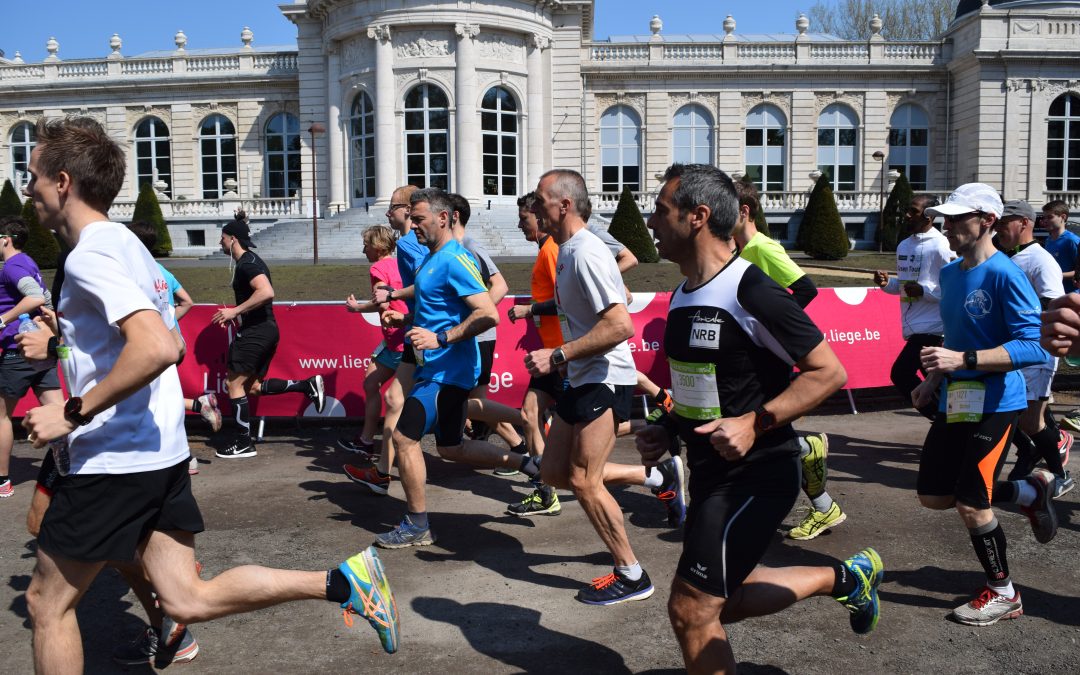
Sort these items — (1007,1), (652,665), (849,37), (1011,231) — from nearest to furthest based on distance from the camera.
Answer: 1. (652,665)
2. (1011,231)
3. (1007,1)
4. (849,37)

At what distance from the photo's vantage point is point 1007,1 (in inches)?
1500

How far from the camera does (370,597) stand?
3436 millimetres

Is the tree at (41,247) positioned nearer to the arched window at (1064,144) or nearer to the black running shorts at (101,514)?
the black running shorts at (101,514)

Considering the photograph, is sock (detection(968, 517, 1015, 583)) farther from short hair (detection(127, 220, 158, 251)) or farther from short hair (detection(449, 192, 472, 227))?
short hair (detection(127, 220, 158, 251))

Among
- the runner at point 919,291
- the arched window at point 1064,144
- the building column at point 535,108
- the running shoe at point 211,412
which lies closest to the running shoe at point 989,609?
the runner at point 919,291

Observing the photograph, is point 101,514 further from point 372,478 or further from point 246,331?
point 246,331

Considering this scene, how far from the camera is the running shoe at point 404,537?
5.42 metres

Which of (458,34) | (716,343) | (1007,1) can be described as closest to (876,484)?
(716,343)

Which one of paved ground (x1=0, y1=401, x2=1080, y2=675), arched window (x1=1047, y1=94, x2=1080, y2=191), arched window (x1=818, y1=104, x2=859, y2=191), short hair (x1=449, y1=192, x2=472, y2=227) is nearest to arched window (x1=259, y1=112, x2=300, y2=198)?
arched window (x1=818, y1=104, x2=859, y2=191)

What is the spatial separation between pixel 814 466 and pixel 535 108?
30.5m

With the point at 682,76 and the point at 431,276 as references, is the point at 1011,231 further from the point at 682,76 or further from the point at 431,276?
the point at 682,76

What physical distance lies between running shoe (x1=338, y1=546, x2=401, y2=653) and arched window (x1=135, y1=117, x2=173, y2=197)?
136ft

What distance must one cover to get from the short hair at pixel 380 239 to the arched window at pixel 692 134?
1279 inches

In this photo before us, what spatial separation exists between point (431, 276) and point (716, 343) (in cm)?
289
